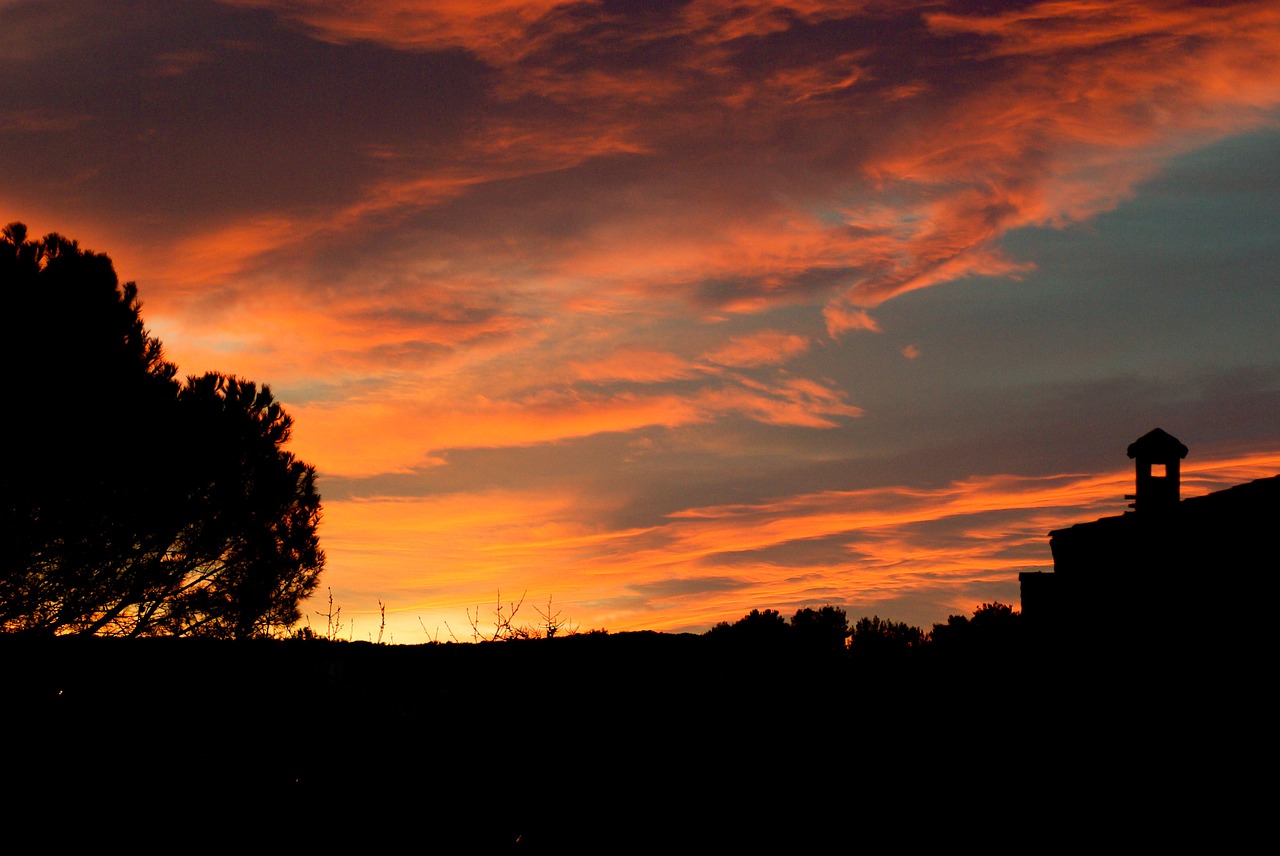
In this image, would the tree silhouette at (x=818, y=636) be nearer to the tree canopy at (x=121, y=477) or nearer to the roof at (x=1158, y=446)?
the roof at (x=1158, y=446)

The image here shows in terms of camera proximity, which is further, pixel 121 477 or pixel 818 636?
pixel 121 477

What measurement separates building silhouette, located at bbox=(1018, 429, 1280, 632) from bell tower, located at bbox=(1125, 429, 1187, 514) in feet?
0.07

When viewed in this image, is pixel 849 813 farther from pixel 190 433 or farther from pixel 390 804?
pixel 190 433

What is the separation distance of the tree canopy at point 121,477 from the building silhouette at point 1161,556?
16288 mm

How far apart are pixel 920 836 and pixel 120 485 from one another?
16401 millimetres

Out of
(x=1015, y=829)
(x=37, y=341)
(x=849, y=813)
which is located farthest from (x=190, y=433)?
(x=1015, y=829)

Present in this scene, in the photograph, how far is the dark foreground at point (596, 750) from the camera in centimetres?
919

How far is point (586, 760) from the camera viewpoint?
11.6m

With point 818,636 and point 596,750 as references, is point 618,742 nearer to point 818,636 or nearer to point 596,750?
point 596,750

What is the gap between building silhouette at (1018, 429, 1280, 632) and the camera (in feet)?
63.7

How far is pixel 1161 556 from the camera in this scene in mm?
21469

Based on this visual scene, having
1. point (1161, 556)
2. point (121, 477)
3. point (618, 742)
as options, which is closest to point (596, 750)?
point (618, 742)

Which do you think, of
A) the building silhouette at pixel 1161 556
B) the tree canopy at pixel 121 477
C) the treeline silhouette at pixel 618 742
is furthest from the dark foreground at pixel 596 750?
the tree canopy at pixel 121 477

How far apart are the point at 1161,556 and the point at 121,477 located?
65.9 ft
